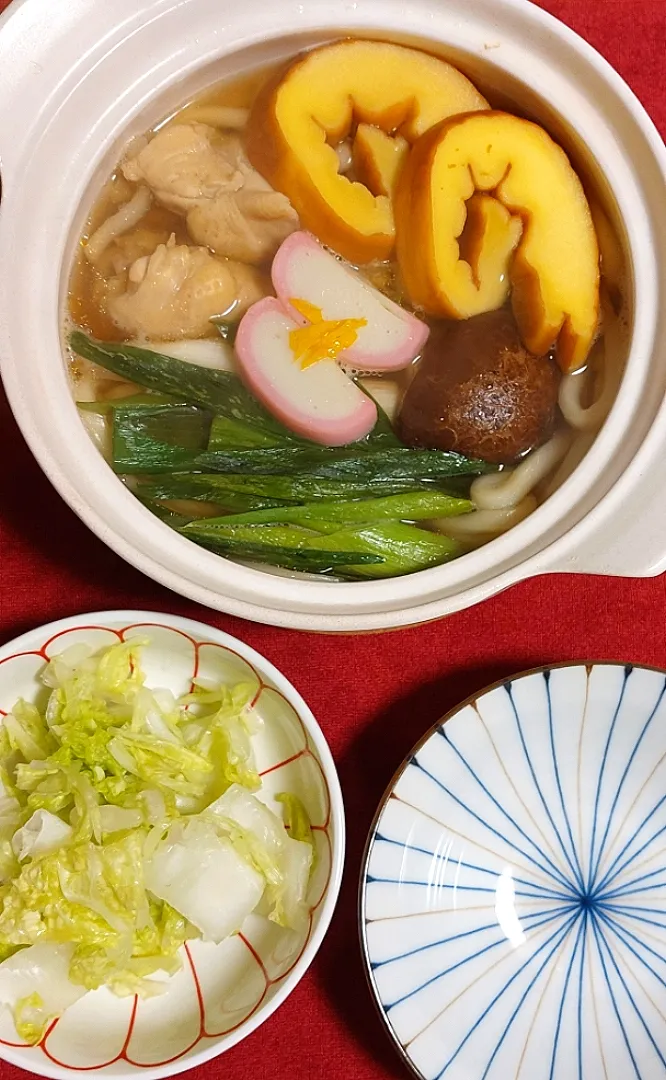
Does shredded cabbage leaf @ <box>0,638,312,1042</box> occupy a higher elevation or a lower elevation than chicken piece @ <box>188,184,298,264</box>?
lower

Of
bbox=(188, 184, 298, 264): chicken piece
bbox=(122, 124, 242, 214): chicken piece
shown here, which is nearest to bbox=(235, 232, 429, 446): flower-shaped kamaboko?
bbox=(188, 184, 298, 264): chicken piece

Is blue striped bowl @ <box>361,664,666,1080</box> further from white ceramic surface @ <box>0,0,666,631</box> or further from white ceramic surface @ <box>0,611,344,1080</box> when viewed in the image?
white ceramic surface @ <box>0,0,666,631</box>

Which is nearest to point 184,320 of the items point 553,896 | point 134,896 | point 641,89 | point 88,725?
point 88,725

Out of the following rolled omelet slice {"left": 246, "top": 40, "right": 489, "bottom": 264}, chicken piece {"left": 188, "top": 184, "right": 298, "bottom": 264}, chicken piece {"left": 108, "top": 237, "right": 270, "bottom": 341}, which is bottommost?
chicken piece {"left": 108, "top": 237, "right": 270, "bottom": 341}

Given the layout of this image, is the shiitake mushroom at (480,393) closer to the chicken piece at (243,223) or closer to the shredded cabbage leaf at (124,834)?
the chicken piece at (243,223)

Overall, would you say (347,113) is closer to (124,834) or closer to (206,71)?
(206,71)

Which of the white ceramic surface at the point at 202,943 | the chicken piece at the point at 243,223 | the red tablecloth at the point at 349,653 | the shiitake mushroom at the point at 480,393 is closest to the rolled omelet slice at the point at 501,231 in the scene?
the shiitake mushroom at the point at 480,393

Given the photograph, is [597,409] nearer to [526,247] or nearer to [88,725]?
[526,247]
